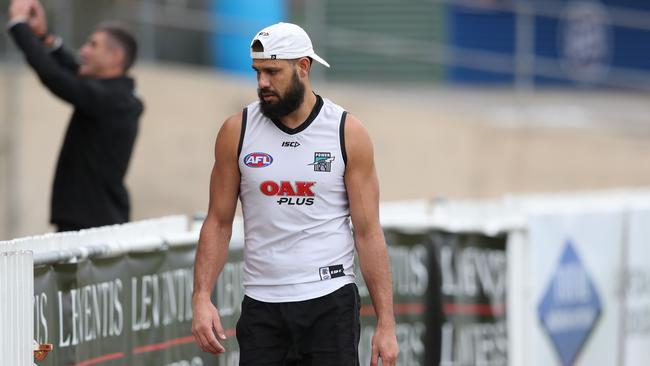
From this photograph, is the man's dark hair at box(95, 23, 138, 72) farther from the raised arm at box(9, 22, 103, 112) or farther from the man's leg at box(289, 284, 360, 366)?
the man's leg at box(289, 284, 360, 366)

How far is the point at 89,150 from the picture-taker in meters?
8.14

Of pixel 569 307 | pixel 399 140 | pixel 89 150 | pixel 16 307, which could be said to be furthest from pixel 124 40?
pixel 399 140

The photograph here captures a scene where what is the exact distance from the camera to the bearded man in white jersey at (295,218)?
233 inches

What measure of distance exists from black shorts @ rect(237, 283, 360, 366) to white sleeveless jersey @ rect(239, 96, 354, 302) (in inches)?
1.8

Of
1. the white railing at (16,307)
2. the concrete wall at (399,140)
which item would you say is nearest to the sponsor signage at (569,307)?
the white railing at (16,307)

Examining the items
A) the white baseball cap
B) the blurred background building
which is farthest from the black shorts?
the blurred background building


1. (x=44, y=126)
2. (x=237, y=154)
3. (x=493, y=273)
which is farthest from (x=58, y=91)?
(x=44, y=126)

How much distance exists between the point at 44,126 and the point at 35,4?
Answer: 5475 mm

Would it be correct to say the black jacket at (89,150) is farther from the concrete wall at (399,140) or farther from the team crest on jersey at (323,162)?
the concrete wall at (399,140)

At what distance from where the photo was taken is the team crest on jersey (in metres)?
5.92

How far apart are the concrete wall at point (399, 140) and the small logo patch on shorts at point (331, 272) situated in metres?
7.93

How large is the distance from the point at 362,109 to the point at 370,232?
9.49 m

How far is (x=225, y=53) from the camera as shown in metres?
15.8

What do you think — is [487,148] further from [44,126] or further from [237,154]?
[237,154]
